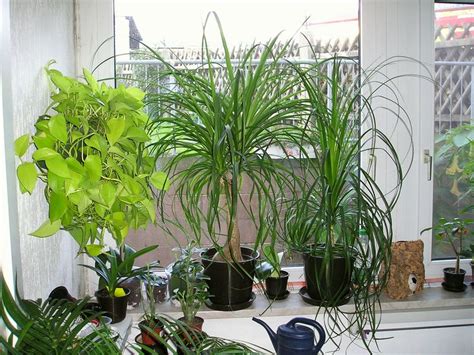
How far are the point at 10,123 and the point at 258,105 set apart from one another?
71 centimetres

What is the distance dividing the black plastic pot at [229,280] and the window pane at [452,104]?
0.95 metres

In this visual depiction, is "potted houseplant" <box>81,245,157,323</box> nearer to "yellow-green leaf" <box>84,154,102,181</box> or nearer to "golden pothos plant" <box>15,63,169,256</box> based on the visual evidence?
"golden pothos plant" <box>15,63,169,256</box>

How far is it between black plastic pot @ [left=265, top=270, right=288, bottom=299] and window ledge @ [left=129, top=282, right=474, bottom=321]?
29mm

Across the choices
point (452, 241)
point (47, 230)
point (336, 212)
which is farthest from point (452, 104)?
point (47, 230)

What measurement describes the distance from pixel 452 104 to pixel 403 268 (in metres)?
0.75

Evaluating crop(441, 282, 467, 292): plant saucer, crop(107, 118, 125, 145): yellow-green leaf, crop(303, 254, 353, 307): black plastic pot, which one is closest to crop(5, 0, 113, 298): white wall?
crop(107, 118, 125, 145): yellow-green leaf

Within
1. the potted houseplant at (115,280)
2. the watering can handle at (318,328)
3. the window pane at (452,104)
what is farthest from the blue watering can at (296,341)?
the window pane at (452,104)

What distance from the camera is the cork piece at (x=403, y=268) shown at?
71.5 inches

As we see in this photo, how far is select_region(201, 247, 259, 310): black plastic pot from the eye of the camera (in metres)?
1.55

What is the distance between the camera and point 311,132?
157cm

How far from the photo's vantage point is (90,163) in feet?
3.46

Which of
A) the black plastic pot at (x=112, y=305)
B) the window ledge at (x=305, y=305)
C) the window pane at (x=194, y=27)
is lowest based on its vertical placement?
the window ledge at (x=305, y=305)

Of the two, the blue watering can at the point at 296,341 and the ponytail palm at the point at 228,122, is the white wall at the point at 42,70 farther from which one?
the blue watering can at the point at 296,341

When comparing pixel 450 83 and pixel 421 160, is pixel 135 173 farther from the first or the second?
pixel 450 83
